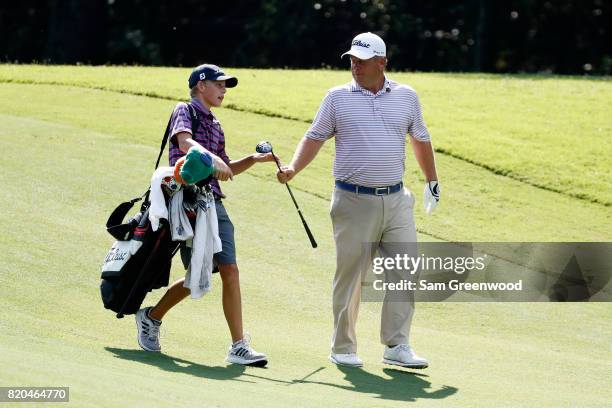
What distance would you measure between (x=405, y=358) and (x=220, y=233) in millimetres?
1510

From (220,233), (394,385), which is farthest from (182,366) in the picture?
(394,385)

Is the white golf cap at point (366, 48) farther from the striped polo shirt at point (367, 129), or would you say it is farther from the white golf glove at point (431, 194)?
the white golf glove at point (431, 194)

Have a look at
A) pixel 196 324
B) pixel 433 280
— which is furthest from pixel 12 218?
pixel 433 280

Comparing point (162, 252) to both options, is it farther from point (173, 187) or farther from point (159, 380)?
point (159, 380)

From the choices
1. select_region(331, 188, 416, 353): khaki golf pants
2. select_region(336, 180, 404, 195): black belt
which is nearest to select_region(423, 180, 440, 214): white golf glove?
select_region(331, 188, 416, 353): khaki golf pants

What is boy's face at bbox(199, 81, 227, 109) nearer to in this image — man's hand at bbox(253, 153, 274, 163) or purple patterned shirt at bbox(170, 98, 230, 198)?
purple patterned shirt at bbox(170, 98, 230, 198)

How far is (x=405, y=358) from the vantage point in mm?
8570

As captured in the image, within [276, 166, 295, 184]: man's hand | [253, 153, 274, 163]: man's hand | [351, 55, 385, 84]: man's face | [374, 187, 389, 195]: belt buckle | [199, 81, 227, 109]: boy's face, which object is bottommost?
[374, 187, 389, 195]: belt buckle

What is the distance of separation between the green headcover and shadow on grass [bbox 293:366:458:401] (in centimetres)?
139

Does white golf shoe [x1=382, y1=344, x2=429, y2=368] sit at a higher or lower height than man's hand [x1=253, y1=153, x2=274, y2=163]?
lower

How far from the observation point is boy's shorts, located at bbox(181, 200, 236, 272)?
823cm

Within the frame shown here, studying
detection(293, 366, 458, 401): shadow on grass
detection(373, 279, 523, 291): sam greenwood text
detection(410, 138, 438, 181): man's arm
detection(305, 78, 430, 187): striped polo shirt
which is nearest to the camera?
detection(293, 366, 458, 401): shadow on grass

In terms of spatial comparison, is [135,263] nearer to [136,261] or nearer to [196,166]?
[136,261]

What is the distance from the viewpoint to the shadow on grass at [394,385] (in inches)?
302
